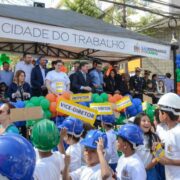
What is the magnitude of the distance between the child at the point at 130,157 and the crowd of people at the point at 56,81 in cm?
445

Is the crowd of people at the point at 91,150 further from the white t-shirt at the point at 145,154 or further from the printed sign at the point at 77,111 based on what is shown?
the printed sign at the point at 77,111

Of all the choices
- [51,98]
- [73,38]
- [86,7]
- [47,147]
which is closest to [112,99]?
[51,98]

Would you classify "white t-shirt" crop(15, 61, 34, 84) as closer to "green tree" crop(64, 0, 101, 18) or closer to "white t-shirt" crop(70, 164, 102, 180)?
"white t-shirt" crop(70, 164, 102, 180)

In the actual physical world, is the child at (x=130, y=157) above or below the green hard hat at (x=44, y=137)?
below

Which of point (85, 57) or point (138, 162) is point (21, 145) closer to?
point (138, 162)

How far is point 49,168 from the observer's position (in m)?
2.75

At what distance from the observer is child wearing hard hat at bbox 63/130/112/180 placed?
9.54ft

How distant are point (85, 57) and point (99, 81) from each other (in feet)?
7.36

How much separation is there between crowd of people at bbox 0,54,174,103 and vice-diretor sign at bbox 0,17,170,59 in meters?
1.04

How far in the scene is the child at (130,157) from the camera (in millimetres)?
3180

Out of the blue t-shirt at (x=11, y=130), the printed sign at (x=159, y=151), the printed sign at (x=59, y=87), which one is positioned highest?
the printed sign at (x=59, y=87)

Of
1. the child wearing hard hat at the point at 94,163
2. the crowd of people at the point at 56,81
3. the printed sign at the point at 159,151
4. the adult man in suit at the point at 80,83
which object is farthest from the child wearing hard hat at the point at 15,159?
the adult man in suit at the point at 80,83

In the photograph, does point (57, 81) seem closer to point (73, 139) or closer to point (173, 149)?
point (73, 139)

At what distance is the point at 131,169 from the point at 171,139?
519 millimetres
